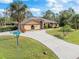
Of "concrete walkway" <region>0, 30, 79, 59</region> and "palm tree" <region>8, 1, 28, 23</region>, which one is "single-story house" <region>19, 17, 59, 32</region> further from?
"concrete walkway" <region>0, 30, 79, 59</region>

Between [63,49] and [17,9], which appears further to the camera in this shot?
[17,9]

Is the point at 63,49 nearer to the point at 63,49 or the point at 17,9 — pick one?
the point at 63,49

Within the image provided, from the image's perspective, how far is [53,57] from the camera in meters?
24.1

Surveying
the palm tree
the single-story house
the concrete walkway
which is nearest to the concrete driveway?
the concrete walkway

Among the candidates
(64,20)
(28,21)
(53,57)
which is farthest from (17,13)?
(53,57)

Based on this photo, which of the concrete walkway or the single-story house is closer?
the concrete walkway

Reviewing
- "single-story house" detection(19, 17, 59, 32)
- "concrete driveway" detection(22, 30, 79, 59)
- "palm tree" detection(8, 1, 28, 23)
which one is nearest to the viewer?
"concrete driveway" detection(22, 30, 79, 59)

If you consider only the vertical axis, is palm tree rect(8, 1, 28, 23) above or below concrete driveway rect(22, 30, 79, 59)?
above

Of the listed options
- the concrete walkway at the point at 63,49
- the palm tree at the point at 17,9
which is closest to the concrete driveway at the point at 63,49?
the concrete walkway at the point at 63,49

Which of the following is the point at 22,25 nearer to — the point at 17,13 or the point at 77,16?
the point at 17,13

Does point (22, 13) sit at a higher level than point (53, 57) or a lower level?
higher

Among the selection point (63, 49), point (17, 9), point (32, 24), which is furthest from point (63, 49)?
point (17, 9)

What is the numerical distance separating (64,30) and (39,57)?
3037 cm

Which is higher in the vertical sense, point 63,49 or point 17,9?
point 17,9
